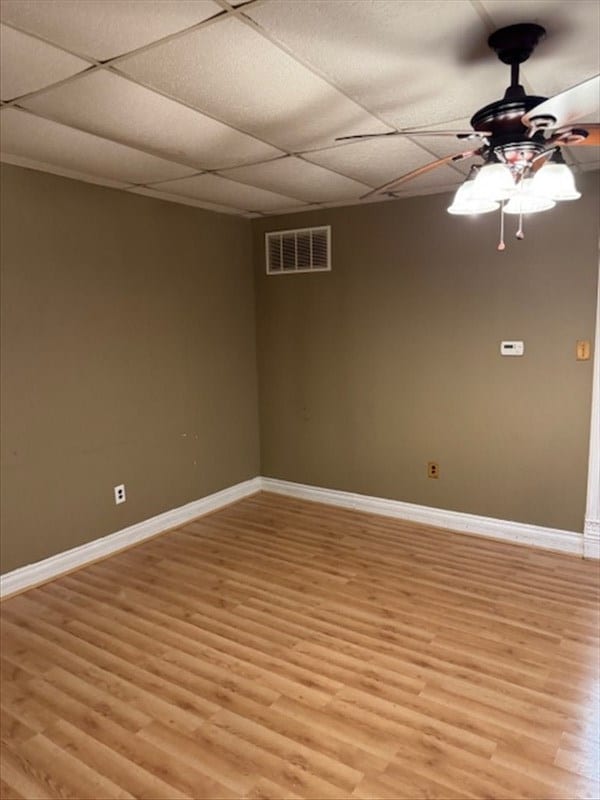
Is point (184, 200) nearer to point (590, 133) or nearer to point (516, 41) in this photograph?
point (516, 41)

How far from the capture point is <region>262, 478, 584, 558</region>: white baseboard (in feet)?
12.0

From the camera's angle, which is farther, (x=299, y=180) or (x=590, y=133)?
(x=299, y=180)

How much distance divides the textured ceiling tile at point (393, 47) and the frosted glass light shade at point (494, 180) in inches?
15.7

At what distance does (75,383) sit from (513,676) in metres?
2.91

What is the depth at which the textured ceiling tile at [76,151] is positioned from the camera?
7.99ft

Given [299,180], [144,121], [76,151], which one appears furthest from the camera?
[299,180]

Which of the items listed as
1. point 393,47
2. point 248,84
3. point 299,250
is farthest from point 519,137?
point 299,250

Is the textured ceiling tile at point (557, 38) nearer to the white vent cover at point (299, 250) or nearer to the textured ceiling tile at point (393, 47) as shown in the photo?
the textured ceiling tile at point (393, 47)

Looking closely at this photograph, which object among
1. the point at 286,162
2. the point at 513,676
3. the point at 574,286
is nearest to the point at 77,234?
the point at 286,162

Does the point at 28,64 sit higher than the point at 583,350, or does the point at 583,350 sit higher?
the point at 28,64

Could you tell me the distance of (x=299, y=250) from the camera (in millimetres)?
4539

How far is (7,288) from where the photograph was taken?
306 centimetres

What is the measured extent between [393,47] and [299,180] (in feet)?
5.61

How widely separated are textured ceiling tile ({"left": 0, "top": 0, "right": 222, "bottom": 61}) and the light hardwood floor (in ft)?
7.94
